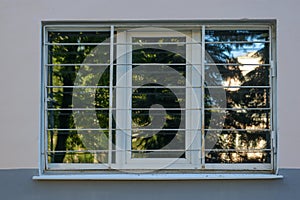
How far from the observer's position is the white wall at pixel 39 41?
3219 mm

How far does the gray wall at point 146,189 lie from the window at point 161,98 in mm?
129

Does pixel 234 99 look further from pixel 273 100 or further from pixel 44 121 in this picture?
pixel 44 121

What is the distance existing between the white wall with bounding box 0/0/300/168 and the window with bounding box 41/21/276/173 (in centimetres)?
8

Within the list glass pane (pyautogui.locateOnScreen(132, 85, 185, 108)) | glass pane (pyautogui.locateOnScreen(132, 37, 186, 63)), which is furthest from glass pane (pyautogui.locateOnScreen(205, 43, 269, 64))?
glass pane (pyautogui.locateOnScreen(132, 85, 185, 108))

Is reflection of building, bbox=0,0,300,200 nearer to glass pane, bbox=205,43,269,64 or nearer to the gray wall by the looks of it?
the gray wall

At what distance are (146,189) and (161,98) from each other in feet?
2.30

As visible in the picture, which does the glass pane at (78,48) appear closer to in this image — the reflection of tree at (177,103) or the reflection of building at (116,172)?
the reflection of tree at (177,103)

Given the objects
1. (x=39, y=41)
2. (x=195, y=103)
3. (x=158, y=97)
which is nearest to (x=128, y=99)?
(x=158, y=97)

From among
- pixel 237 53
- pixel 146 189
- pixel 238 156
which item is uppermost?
pixel 237 53

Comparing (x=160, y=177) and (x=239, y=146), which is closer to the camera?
(x=160, y=177)

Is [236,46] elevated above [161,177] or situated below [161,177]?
above

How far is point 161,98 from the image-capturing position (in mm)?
3365

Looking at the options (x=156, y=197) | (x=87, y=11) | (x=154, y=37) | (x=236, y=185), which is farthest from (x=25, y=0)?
(x=236, y=185)

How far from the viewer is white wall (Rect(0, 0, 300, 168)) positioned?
322cm
